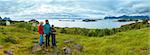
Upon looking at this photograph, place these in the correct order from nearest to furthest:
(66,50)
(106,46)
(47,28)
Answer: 1. (47,28)
2. (66,50)
3. (106,46)

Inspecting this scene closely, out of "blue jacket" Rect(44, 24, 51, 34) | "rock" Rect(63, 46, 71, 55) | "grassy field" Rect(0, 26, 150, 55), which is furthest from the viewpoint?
"grassy field" Rect(0, 26, 150, 55)

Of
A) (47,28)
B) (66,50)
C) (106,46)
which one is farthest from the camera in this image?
(106,46)

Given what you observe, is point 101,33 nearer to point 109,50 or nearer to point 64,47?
point 109,50

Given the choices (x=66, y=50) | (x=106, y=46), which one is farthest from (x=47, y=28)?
(x=106, y=46)

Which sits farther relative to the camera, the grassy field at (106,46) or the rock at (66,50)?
the grassy field at (106,46)

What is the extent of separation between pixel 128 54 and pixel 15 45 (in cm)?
1196

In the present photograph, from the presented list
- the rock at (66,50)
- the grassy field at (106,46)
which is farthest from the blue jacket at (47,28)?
the rock at (66,50)

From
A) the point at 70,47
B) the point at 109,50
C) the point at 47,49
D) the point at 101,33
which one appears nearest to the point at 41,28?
the point at 47,49

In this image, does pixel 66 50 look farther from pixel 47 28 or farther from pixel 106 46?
pixel 106 46

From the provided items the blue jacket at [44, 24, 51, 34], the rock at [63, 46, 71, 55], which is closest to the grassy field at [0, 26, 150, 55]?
the rock at [63, 46, 71, 55]

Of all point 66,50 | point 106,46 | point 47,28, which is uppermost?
point 47,28

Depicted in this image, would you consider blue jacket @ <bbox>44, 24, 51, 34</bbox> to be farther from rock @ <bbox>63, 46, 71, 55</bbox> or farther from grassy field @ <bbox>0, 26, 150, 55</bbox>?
rock @ <bbox>63, 46, 71, 55</bbox>

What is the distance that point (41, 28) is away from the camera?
29.6 m

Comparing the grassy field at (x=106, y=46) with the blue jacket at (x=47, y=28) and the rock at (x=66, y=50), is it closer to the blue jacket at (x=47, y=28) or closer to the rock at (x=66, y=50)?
the rock at (x=66, y=50)
